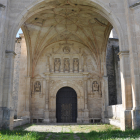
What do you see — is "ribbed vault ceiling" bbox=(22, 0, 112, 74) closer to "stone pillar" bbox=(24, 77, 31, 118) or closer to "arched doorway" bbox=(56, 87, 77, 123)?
"stone pillar" bbox=(24, 77, 31, 118)

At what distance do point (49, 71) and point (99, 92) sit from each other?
13.3 feet

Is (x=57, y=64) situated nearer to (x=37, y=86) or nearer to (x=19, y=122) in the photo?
(x=37, y=86)

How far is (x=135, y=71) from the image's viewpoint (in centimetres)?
746

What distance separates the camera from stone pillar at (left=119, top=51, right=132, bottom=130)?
7.21 metres

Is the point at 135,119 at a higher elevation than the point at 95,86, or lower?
lower

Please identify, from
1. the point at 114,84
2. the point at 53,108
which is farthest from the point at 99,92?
the point at 53,108

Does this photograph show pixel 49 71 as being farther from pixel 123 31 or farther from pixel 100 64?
pixel 123 31

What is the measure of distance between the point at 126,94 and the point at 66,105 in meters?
6.27

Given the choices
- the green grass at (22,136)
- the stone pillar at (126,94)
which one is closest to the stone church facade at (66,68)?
the stone pillar at (126,94)

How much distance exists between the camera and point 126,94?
7.59 meters

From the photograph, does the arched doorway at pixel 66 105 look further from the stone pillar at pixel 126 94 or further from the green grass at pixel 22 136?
the green grass at pixel 22 136

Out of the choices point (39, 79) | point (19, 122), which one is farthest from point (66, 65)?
point (19, 122)

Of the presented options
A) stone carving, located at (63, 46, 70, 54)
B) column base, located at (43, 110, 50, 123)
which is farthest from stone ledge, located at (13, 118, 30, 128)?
stone carving, located at (63, 46, 70, 54)

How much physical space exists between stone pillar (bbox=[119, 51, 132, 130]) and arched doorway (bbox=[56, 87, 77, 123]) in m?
5.88
